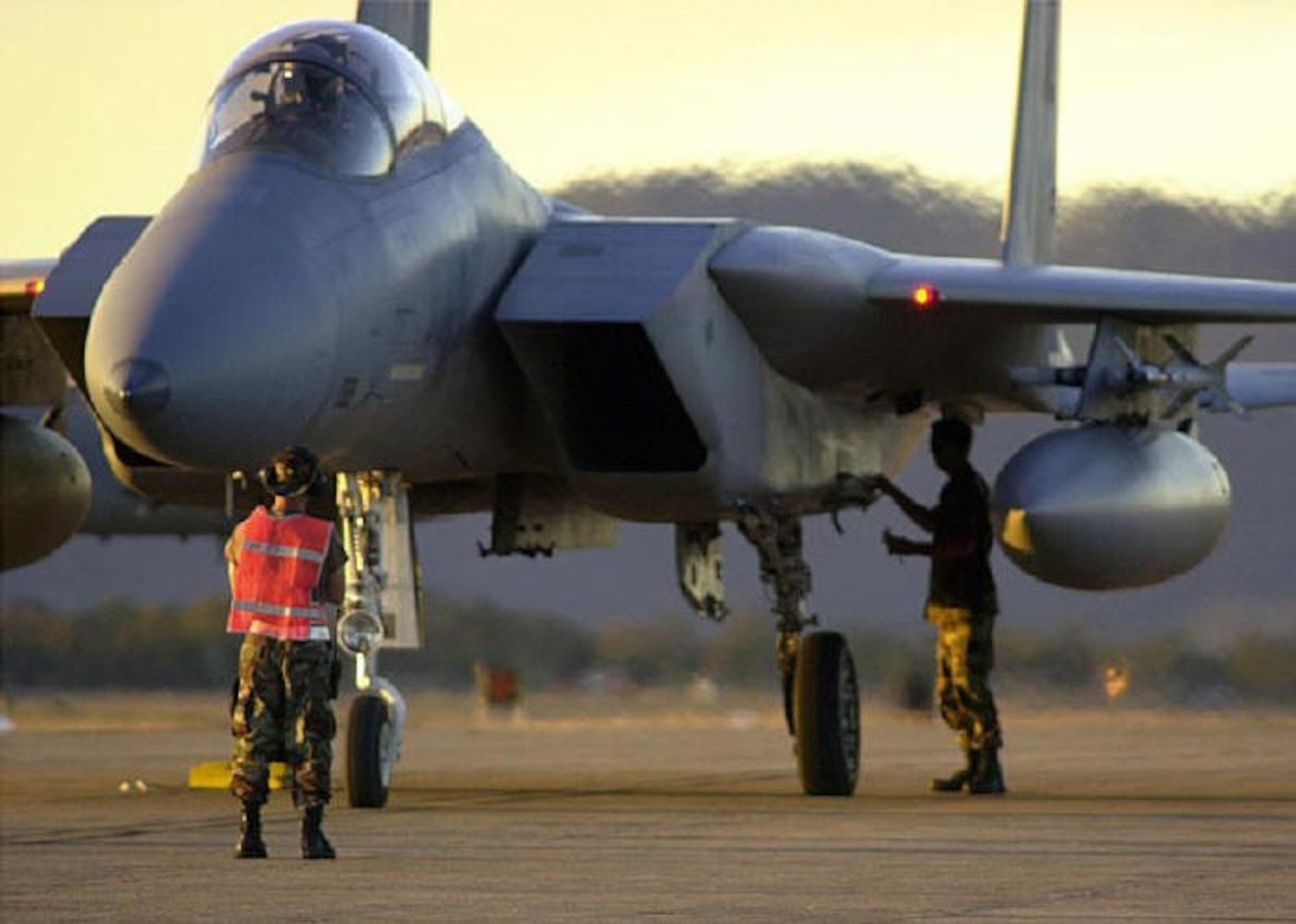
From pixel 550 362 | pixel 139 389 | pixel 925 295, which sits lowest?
pixel 139 389

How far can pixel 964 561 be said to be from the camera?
14.6 meters

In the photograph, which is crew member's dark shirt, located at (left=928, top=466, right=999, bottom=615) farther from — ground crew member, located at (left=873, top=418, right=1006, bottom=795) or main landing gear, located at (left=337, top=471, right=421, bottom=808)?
main landing gear, located at (left=337, top=471, right=421, bottom=808)

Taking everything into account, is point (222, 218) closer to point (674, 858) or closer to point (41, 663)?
point (674, 858)

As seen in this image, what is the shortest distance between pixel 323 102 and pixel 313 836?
9.61ft

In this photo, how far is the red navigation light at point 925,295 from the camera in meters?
13.9

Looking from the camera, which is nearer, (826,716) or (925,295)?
(925,295)

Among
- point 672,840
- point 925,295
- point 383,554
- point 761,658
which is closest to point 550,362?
point 383,554

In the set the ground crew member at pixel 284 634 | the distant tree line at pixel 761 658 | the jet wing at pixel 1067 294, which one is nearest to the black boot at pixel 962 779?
the jet wing at pixel 1067 294

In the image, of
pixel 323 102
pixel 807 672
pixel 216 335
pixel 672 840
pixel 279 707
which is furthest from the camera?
pixel 807 672

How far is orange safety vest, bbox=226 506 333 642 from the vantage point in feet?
34.6

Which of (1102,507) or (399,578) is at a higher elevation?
(1102,507)

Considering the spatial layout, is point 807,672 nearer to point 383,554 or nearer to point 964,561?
point 964,561

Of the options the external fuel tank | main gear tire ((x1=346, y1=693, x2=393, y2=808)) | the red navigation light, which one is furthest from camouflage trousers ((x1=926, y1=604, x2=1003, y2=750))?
main gear tire ((x1=346, y1=693, x2=393, y2=808))

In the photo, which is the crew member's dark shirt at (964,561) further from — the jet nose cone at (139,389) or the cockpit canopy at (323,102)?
the jet nose cone at (139,389)
